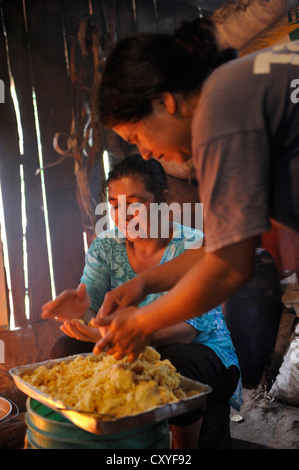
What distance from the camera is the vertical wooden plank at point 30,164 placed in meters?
4.22

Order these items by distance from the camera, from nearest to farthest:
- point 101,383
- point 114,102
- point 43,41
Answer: point 114,102, point 101,383, point 43,41

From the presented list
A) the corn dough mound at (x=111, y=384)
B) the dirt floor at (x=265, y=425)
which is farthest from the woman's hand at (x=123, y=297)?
the dirt floor at (x=265, y=425)

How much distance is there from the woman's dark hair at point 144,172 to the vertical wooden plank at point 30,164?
183 cm

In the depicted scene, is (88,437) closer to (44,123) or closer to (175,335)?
(175,335)

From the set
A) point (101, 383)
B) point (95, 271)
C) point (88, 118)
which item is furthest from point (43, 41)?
point (101, 383)

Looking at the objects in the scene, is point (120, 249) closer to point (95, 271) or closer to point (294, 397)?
point (95, 271)

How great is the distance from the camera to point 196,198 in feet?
14.2

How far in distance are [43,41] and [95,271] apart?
9.43 feet

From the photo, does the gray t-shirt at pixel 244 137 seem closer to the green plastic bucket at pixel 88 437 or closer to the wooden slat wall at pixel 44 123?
the green plastic bucket at pixel 88 437

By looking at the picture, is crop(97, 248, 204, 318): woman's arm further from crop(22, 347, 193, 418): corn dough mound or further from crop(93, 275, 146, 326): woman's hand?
crop(22, 347, 193, 418): corn dough mound

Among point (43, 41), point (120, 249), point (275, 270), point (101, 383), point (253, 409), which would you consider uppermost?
point (43, 41)

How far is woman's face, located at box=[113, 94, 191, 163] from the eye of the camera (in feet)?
4.58

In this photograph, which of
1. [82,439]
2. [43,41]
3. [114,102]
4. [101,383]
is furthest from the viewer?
[43,41]

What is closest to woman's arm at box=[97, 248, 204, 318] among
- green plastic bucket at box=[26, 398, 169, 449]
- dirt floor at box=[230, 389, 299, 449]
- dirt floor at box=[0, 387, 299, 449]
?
green plastic bucket at box=[26, 398, 169, 449]
